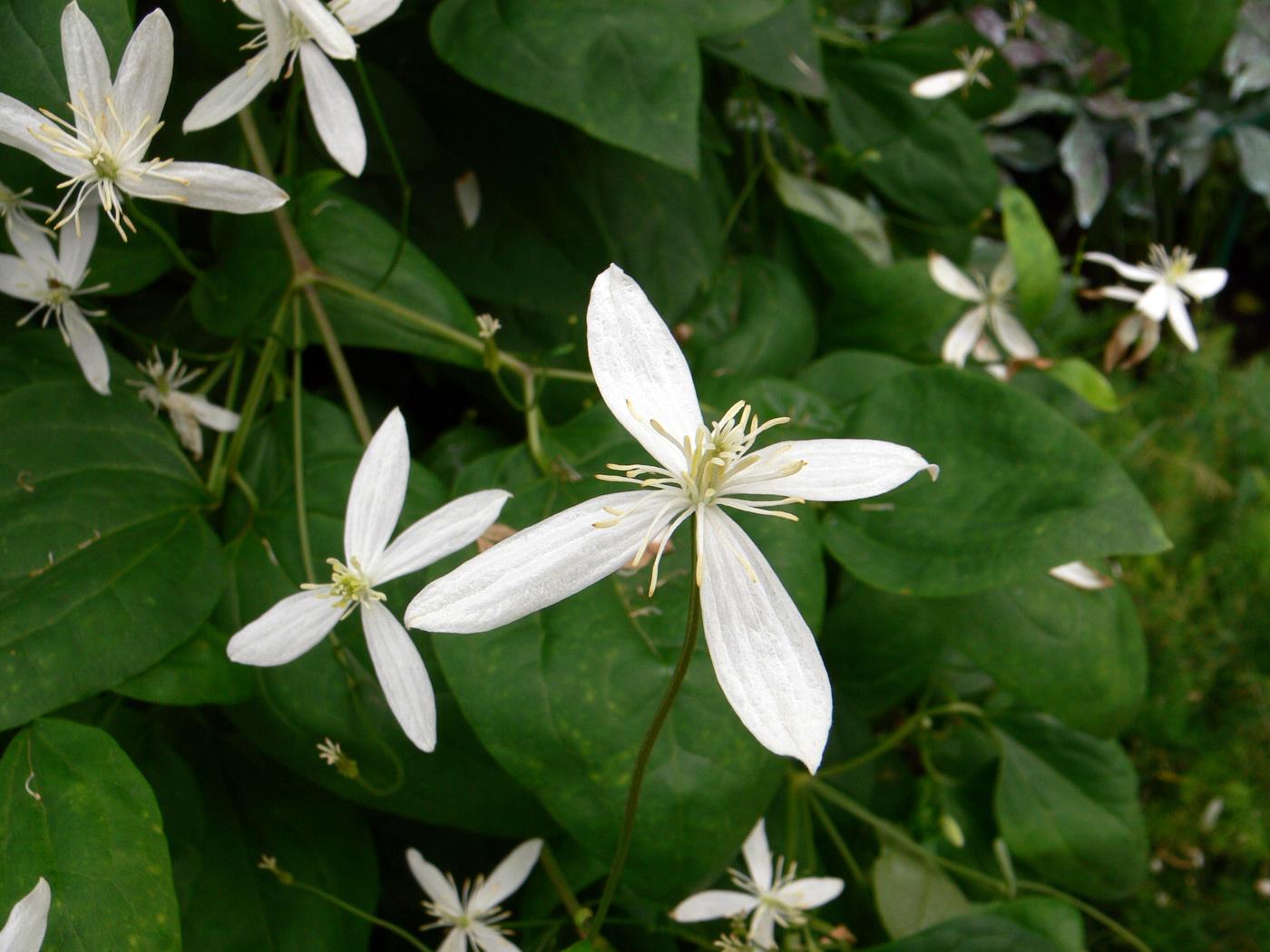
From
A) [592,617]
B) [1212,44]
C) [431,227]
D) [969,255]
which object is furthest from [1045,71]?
[592,617]

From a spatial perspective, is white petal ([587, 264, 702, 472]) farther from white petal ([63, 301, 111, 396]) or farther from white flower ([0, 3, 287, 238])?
white petal ([63, 301, 111, 396])

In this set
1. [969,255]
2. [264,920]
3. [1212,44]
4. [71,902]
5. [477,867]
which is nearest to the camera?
[71,902]

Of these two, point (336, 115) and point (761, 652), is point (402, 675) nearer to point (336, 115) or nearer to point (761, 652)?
point (761, 652)

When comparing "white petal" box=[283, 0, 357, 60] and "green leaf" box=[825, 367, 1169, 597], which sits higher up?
"white petal" box=[283, 0, 357, 60]

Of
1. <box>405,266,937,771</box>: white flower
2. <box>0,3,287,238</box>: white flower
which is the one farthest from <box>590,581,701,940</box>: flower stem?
<box>0,3,287,238</box>: white flower

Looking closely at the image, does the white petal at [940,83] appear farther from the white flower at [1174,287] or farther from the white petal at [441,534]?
the white petal at [441,534]

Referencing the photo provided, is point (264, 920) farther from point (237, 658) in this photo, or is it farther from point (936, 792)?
point (936, 792)

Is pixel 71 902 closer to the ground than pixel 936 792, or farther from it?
farther from it
